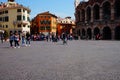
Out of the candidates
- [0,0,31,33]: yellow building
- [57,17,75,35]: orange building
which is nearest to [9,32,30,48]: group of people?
[0,0,31,33]: yellow building

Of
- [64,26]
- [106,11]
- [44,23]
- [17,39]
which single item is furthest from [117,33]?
[64,26]

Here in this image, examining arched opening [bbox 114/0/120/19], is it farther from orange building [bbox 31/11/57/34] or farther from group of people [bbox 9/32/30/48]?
orange building [bbox 31/11/57/34]

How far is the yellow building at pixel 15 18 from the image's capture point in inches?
2783

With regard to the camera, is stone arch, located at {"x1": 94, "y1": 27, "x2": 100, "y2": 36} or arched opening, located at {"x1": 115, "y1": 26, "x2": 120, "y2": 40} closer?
arched opening, located at {"x1": 115, "y1": 26, "x2": 120, "y2": 40}

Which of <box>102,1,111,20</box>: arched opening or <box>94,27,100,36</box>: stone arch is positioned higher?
<box>102,1,111,20</box>: arched opening

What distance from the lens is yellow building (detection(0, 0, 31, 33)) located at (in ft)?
232

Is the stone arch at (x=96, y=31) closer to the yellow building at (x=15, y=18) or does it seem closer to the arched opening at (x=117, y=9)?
the arched opening at (x=117, y=9)

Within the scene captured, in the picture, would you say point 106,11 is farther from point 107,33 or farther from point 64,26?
point 64,26

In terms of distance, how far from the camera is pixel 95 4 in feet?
172

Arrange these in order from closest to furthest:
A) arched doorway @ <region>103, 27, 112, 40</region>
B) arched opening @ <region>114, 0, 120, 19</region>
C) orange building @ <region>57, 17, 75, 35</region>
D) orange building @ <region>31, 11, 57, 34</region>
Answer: arched opening @ <region>114, 0, 120, 19</region>, arched doorway @ <region>103, 27, 112, 40</region>, orange building @ <region>31, 11, 57, 34</region>, orange building @ <region>57, 17, 75, 35</region>

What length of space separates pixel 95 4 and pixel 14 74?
149 ft

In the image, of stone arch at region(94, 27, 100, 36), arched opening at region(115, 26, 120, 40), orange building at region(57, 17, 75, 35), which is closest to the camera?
arched opening at region(115, 26, 120, 40)

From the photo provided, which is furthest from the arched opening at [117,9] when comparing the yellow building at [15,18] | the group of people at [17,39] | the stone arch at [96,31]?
the yellow building at [15,18]

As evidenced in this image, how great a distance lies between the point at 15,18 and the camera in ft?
235
